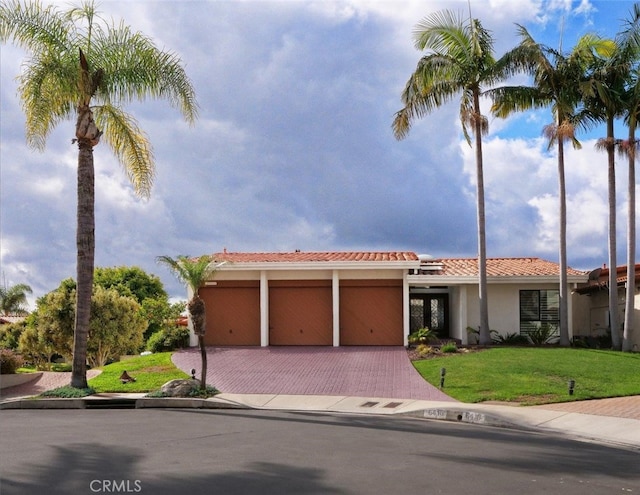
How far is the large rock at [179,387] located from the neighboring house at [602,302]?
51.4 feet

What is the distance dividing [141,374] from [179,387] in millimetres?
3911

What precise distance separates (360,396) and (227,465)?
31.1 ft

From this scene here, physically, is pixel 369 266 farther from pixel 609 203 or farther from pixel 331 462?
pixel 331 462

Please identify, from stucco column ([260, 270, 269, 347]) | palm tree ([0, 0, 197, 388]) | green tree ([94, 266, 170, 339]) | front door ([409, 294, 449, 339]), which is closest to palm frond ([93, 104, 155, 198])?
palm tree ([0, 0, 197, 388])

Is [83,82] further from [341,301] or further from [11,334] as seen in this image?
[11,334]

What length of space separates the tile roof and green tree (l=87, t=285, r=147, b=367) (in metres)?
4.06

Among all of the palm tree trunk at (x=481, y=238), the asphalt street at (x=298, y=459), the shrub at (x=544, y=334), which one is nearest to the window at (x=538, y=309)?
the shrub at (x=544, y=334)

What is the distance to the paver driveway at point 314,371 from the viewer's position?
18.6 metres

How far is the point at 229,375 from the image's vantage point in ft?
68.5

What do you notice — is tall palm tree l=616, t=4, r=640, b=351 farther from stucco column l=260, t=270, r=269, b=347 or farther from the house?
stucco column l=260, t=270, r=269, b=347

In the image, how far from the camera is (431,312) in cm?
3070

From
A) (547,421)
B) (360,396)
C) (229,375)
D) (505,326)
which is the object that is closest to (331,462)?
(547,421)

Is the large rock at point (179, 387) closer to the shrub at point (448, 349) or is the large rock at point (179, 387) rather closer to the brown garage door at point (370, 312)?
the shrub at point (448, 349)

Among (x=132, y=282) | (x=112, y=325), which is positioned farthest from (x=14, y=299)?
(x=112, y=325)
